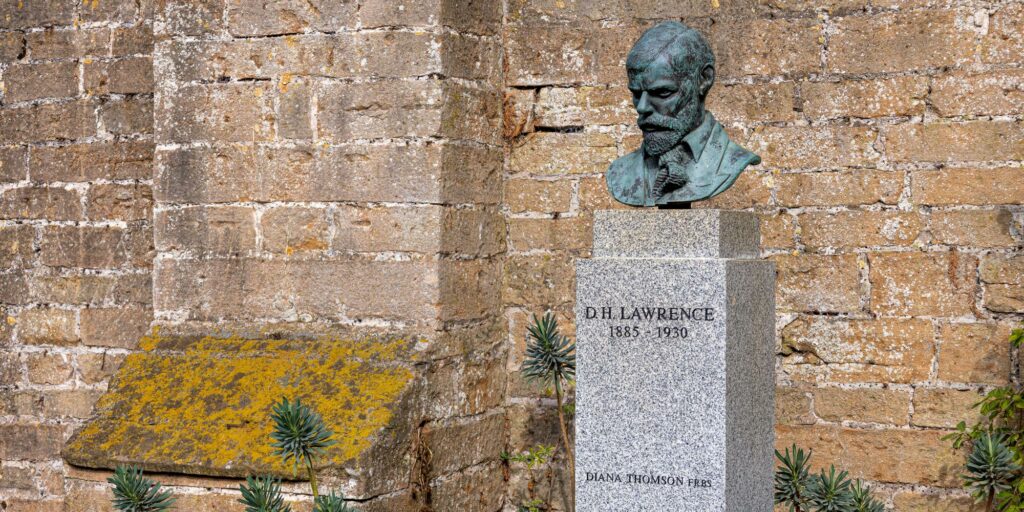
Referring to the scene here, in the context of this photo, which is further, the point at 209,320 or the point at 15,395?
the point at 15,395

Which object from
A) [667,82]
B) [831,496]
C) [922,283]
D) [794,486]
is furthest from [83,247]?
[922,283]

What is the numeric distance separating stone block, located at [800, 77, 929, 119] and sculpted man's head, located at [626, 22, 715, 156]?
1.12m

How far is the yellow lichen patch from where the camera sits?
16.1 ft

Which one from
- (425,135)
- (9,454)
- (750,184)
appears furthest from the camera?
(9,454)

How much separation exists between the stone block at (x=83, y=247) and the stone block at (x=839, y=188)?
3198 millimetres

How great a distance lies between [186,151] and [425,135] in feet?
3.53

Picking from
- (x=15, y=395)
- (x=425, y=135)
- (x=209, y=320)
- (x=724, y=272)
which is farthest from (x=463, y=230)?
(x=15, y=395)

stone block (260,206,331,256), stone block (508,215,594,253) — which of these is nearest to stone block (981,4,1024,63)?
stone block (508,215,594,253)

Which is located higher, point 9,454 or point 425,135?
point 425,135

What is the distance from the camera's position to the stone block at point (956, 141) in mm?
5289

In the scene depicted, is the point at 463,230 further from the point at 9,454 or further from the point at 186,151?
the point at 9,454

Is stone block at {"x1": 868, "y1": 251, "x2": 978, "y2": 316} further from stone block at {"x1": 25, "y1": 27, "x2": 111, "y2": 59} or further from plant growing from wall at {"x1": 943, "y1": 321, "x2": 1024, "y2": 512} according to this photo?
stone block at {"x1": 25, "y1": 27, "x2": 111, "y2": 59}

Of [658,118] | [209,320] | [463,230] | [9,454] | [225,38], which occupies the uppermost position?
[225,38]

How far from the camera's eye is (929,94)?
213 inches
